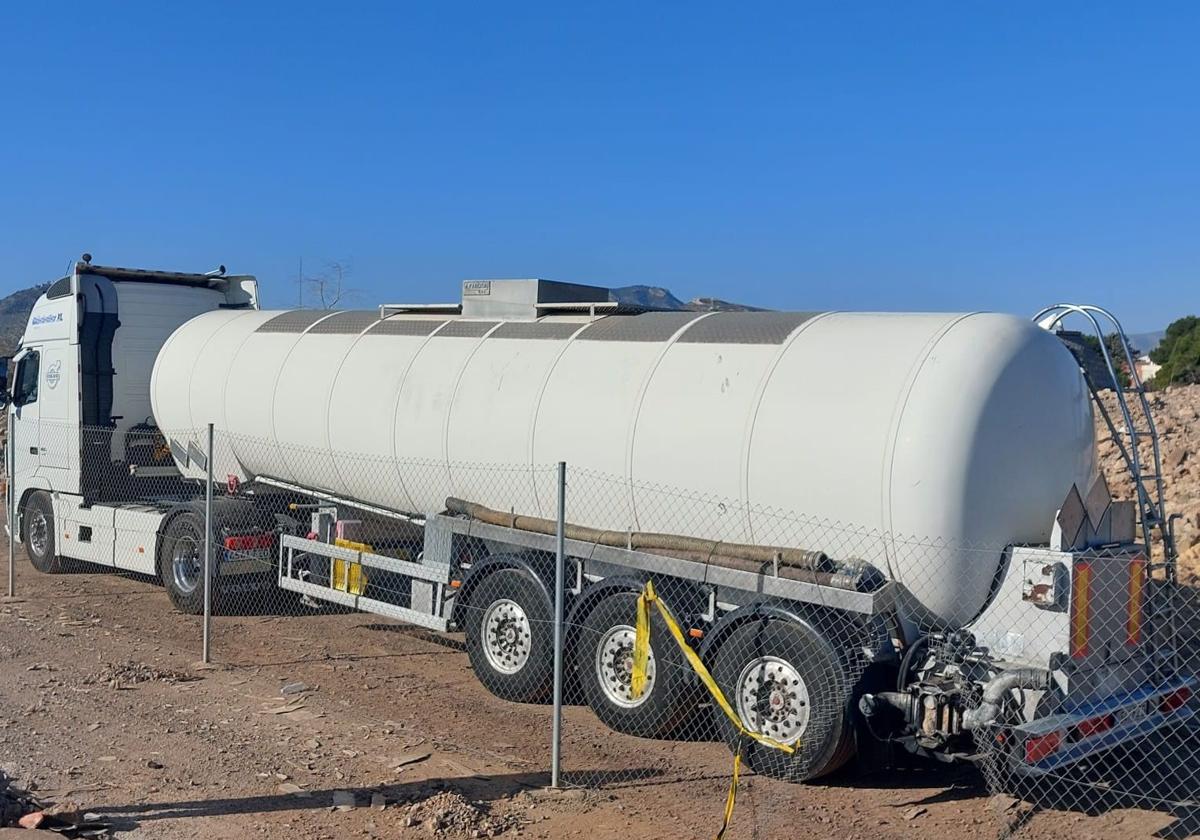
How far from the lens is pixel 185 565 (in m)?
13.1

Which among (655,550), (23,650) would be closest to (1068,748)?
(655,550)

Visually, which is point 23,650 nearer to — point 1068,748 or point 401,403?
point 401,403

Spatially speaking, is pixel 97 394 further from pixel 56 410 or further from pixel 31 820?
pixel 31 820

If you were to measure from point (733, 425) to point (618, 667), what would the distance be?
81.2 inches

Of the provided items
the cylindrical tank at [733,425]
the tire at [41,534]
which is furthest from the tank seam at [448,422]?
the tire at [41,534]

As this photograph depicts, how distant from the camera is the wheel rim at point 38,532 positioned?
15.4m

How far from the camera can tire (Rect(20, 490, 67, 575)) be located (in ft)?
50.2

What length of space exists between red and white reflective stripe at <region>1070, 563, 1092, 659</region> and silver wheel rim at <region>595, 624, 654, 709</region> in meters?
2.97

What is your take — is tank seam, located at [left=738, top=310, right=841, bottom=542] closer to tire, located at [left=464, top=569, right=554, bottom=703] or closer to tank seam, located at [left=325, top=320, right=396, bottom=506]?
tire, located at [left=464, top=569, right=554, bottom=703]

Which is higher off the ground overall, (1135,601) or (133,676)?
(1135,601)

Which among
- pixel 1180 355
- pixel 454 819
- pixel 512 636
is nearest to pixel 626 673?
pixel 512 636

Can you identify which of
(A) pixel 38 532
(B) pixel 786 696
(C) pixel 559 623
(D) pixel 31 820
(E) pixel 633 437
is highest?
(E) pixel 633 437

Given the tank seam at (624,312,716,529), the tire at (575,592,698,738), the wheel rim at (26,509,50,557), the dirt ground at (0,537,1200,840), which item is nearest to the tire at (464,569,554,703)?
the dirt ground at (0,537,1200,840)

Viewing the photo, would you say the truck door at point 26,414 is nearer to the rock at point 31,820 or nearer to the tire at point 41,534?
the tire at point 41,534
